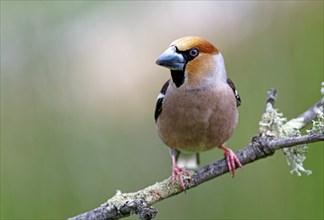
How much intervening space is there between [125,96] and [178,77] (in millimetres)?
1582

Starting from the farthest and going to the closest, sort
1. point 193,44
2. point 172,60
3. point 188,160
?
point 188,160, point 193,44, point 172,60

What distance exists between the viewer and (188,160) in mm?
4367

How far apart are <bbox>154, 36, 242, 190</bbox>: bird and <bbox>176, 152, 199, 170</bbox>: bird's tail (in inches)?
20.8

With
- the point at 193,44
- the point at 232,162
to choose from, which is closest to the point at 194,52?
the point at 193,44

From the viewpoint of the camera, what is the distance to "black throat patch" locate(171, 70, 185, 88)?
11.7ft

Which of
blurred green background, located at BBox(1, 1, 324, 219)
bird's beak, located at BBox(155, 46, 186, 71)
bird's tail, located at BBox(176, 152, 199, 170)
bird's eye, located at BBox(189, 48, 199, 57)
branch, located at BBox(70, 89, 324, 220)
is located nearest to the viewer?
branch, located at BBox(70, 89, 324, 220)

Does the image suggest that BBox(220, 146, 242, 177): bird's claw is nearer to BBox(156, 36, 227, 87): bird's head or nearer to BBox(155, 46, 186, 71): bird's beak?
BBox(156, 36, 227, 87): bird's head

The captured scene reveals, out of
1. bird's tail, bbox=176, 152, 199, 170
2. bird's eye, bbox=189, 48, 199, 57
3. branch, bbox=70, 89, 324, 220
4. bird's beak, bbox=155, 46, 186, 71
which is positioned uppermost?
bird's eye, bbox=189, 48, 199, 57

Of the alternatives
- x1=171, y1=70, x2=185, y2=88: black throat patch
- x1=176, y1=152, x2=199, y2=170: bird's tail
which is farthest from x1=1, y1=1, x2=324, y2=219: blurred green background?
x1=171, y1=70, x2=185, y2=88: black throat patch

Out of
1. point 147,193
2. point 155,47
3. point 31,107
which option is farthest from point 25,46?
point 147,193

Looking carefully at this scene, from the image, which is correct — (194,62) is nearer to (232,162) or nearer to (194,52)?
(194,52)

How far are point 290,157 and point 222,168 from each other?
0.41 meters

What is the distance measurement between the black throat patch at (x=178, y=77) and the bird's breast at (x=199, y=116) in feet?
0.16

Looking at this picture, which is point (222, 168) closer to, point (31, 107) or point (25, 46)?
point (31, 107)
